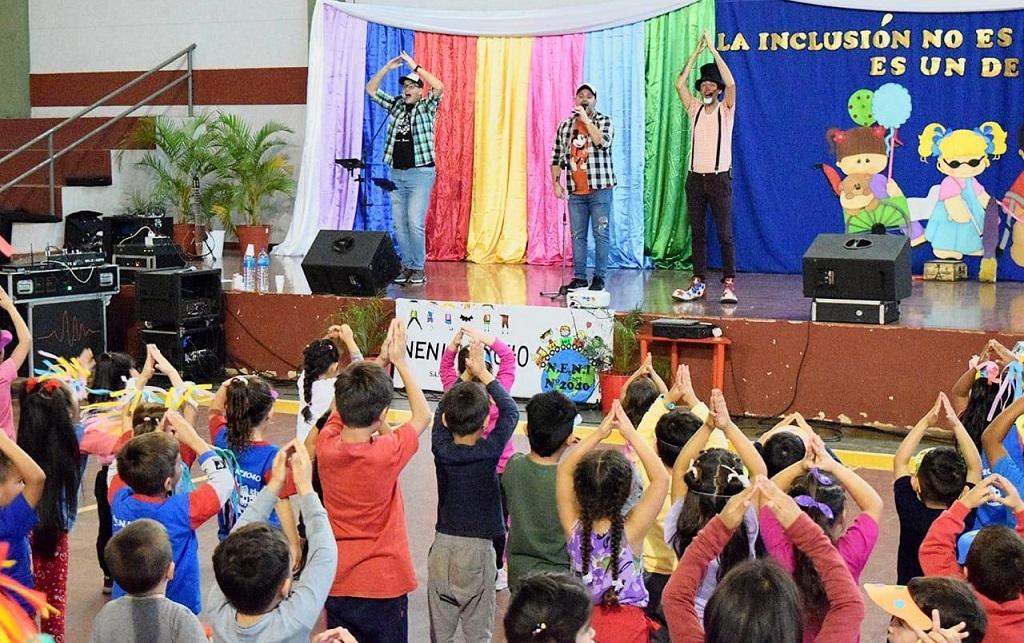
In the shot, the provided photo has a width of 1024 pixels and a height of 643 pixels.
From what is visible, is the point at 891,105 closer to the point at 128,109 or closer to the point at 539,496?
the point at 539,496

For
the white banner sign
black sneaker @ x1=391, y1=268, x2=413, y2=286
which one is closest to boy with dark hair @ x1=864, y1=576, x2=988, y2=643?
the white banner sign

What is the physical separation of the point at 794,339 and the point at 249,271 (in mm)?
5661

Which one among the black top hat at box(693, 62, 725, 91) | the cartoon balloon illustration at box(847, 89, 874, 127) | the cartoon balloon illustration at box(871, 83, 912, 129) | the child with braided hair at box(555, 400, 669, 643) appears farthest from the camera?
the cartoon balloon illustration at box(847, 89, 874, 127)

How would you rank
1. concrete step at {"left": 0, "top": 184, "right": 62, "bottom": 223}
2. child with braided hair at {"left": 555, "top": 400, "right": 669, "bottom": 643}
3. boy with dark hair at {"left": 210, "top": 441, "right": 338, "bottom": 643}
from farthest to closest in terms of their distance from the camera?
concrete step at {"left": 0, "top": 184, "right": 62, "bottom": 223} < child with braided hair at {"left": 555, "top": 400, "right": 669, "bottom": 643} < boy with dark hair at {"left": 210, "top": 441, "right": 338, "bottom": 643}

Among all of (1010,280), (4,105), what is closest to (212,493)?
(1010,280)

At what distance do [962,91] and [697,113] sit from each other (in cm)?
292

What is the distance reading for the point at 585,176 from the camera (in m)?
10.0

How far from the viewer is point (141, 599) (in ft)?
10.1

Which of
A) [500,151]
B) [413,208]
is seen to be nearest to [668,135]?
[500,151]

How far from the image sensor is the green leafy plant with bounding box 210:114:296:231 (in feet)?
46.6

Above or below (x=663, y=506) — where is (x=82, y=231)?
above

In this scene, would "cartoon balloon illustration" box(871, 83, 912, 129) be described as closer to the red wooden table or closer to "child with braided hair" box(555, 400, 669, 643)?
the red wooden table

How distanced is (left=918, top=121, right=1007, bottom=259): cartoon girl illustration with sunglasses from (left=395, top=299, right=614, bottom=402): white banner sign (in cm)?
405

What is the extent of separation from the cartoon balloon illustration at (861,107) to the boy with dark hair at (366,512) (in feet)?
28.2
